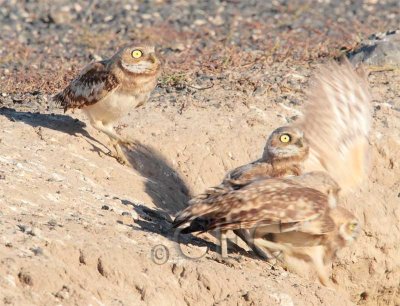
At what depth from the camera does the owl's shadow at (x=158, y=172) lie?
9.55 meters

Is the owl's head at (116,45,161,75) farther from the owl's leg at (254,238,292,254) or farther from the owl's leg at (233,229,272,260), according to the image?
the owl's leg at (254,238,292,254)

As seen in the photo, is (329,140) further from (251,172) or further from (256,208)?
(256,208)

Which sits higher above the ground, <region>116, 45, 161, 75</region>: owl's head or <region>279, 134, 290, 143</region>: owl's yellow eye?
<region>116, 45, 161, 75</region>: owl's head

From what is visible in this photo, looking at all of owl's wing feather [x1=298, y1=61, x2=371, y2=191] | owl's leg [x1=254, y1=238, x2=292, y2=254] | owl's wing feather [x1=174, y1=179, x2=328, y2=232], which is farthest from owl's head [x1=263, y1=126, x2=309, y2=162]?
owl's wing feather [x1=174, y1=179, x2=328, y2=232]

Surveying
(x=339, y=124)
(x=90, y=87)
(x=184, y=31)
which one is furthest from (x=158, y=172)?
(x=184, y=31)

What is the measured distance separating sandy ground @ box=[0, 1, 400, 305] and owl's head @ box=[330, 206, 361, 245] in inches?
17.0

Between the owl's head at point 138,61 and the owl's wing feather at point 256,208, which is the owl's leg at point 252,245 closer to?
the owl's wing feather at point 256,208

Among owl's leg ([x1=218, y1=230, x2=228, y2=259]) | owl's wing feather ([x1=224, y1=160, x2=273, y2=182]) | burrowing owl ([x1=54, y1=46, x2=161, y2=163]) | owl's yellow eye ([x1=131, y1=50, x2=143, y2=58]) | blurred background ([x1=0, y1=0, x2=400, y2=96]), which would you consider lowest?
owl's leg ([x1=218, y1=230, x2=228, y2=259])

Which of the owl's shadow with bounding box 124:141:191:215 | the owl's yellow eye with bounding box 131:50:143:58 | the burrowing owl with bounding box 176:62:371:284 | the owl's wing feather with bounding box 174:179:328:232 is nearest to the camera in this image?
the owl's wing feather with bounding box 174:179:328:232

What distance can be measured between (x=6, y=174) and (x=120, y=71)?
1.92m

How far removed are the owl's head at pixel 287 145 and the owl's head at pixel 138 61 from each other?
4.30ft

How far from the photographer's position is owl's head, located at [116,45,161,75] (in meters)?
9.64

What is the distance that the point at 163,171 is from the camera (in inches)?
392

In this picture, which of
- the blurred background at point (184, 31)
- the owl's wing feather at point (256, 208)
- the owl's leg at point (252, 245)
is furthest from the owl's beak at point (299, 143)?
the blurred background at point (184, 31)
